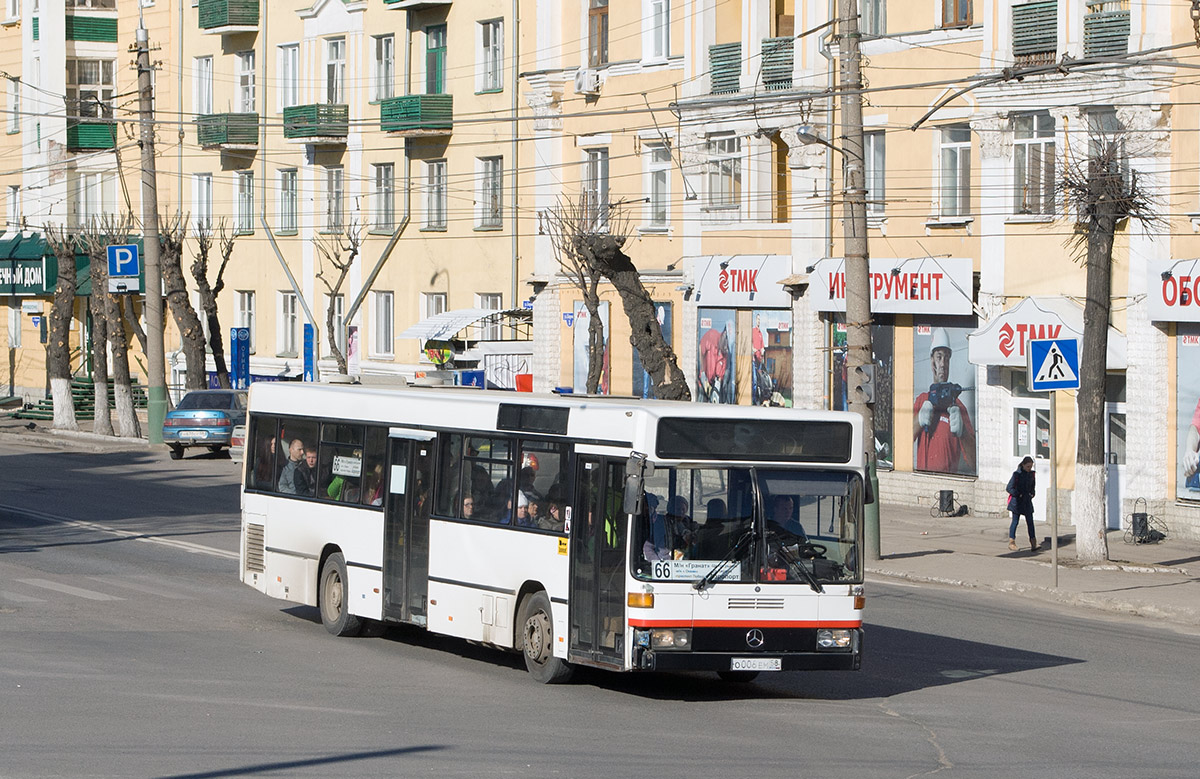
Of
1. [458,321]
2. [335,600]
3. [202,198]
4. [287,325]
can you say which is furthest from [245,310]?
[335,600]

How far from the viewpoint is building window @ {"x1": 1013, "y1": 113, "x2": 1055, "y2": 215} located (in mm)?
28484

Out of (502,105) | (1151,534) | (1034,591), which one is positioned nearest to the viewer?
(1034,591)

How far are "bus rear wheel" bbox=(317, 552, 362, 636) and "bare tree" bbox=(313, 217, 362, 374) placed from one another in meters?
28.0

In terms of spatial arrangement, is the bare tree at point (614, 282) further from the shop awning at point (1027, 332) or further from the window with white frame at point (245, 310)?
the window with white frame at point (245, 310)

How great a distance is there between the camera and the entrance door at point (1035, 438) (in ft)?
94.5

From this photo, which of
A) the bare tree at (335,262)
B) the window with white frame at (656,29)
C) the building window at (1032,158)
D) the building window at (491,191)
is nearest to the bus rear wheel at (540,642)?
the building window at (1032,158)

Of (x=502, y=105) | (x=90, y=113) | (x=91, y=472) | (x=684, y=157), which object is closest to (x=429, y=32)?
(x=502, y=105)

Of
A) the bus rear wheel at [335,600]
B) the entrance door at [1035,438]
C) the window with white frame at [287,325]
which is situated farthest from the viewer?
the window with white frame at [287,325]

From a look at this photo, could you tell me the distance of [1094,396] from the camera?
23.1 metres

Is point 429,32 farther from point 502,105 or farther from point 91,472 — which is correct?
point 91,472

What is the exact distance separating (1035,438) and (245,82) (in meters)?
31.3

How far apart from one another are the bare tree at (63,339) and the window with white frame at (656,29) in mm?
18590

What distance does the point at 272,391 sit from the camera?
18172 millimetres

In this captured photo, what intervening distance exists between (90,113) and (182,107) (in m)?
6.84
